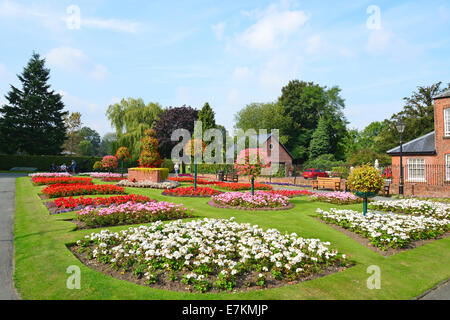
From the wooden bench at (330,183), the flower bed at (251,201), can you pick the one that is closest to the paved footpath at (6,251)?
the flower bed at (251,201)

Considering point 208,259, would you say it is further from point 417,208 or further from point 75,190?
point 75,190

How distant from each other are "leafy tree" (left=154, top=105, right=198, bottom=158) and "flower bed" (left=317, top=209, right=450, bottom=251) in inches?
1616

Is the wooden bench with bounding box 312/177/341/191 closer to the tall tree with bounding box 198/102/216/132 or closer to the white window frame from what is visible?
the white window frame

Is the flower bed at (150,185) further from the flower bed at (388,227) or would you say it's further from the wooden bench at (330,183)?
the flower bed at (388,227)

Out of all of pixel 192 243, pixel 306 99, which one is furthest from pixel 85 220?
pixel 306 99

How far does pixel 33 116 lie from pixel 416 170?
52410 mm

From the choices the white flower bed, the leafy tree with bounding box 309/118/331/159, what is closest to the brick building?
the white flower bed

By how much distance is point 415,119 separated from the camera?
132ft

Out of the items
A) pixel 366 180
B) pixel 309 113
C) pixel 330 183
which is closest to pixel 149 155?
pixel 330 183

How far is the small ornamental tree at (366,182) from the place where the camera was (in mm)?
10039

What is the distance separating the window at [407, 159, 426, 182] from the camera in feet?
70.9
